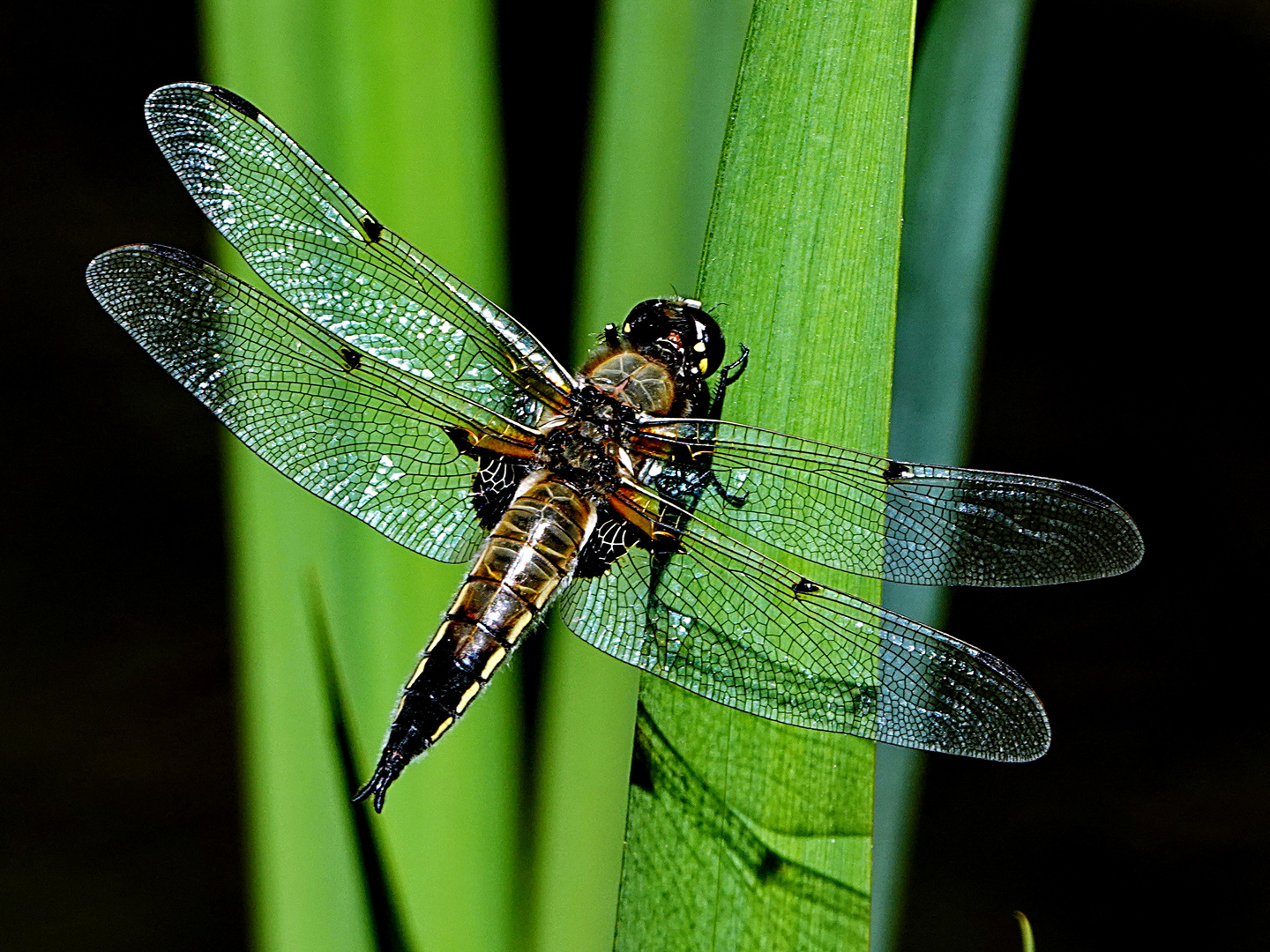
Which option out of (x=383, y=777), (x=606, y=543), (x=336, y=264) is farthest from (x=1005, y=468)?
(x=383, y=777)

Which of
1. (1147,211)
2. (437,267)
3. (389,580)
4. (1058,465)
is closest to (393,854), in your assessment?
(389,580)

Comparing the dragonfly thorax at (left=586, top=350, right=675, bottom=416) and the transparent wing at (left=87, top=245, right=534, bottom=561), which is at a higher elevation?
the dragonfly thorax at (left=586, top=350, right=675, bottom=416)

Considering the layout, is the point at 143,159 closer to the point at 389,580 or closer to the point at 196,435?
the point at 196,435

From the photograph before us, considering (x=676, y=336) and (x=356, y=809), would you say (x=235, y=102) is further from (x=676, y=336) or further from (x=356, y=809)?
(x=356, y=809)

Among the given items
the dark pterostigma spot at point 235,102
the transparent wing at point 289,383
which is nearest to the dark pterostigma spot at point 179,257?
the transparent wing at point 289,383

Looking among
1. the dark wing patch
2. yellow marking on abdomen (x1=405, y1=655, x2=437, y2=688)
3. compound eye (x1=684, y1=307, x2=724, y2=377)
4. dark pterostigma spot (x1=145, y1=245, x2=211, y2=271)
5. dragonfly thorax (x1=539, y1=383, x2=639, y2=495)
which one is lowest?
yellow marking on abdomen (x1=405, y1=655, x2=437, y2=688)

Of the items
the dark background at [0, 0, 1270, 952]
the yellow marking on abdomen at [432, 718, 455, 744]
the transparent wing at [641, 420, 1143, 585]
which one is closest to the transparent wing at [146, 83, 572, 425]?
the transparent wing at [641, 420, 1143, 585]

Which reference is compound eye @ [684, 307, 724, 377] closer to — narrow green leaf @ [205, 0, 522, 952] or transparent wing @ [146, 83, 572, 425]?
transparent wing @ [146, 83, 572, 425]
